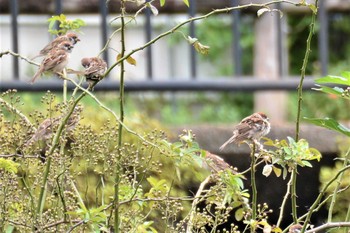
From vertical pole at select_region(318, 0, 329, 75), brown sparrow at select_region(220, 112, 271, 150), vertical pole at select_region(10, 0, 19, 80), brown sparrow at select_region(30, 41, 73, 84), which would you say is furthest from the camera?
vertical pole at select_region(318, 0, 329, 75)

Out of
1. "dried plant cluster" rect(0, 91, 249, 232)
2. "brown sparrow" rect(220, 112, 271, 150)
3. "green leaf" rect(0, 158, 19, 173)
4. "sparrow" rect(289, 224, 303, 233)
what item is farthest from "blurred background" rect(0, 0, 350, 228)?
"sparrow" rect(289, 224, 303, 233)

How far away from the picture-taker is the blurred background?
4811 mm

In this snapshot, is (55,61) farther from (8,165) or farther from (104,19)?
(104,19)

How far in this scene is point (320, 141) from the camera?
15.3ft

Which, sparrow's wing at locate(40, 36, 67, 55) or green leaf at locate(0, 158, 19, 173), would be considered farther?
sparrow's wing at locate(40, 36, 67, 55)

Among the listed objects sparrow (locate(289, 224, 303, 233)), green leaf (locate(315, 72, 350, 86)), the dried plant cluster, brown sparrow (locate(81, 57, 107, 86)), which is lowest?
sparrow (locate(289, 224, 303, 233))

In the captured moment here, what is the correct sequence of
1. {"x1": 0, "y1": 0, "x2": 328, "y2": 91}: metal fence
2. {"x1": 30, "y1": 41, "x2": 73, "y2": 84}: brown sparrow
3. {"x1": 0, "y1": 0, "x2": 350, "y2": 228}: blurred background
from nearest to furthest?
{"x1": 30, "y1": 41, "x2": 73, "y2": 84}: brown sparrow
{"x1": 0, "y1": 0, "x2": 350, "y2": 228}: blurred background
{"x1": 0, "y1": 0, "x2": 328, "y2": 91}: metal fence

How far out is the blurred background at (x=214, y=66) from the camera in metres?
4.81

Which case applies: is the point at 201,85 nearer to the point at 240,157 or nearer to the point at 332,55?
the point at 240,157

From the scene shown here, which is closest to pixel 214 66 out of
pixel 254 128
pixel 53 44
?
pixel 53 44

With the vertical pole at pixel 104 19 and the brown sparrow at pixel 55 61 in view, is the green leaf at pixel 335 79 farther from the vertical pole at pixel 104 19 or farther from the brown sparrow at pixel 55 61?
the vertical pole at pixel 104 19

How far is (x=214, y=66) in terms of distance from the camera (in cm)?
1560

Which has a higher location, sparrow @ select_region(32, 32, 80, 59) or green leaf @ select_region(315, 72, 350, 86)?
sparrow @ select_region(32, 32, 80, 59)

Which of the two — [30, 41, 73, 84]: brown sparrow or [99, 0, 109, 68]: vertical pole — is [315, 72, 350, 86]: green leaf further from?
[99, 0, 109, 68]: vertical pole
